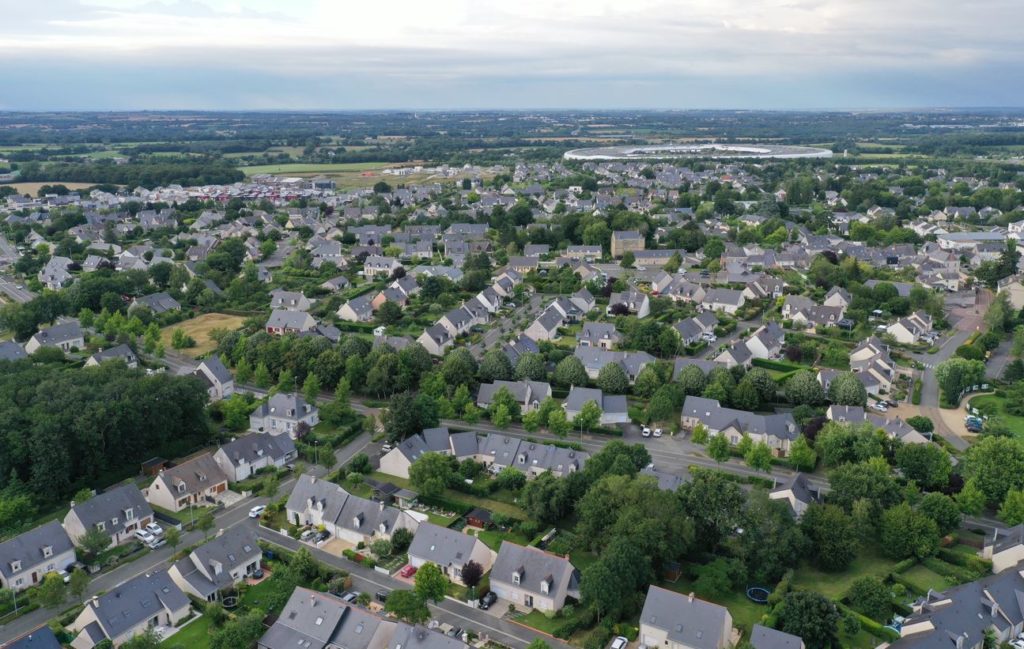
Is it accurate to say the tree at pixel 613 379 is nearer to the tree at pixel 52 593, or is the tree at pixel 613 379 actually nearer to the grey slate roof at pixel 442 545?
the grey slate roof at pixel 442 545

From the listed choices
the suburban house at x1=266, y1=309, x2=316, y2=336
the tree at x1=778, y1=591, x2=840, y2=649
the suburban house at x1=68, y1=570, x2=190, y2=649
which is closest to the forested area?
the suburban house at x1=68, y1=570, x2=190, y2=649

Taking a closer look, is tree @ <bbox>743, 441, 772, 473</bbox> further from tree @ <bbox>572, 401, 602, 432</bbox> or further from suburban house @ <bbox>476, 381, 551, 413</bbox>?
suburban house @ <bbox>476, 381, 551, 413</bbox>

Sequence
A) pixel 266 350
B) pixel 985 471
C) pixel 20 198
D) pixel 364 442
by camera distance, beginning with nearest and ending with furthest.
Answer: pixel 985 471
pixel 364 442
pixel 266 350
pixel 20 198

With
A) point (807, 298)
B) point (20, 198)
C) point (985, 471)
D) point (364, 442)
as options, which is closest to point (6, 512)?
point (364, 442)

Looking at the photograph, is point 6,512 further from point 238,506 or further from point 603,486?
point 603,486

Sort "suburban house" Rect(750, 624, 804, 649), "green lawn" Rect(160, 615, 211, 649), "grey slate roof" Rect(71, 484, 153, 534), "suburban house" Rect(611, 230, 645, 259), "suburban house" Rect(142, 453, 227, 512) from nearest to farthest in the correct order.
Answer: "suburban house" Rect(750, 624, 804, 649) → "green lawn" Rect(160, 615, 211, 649) → "grey slate roof" Rect(71, 484, 153, 534) → "suburban house" Rect(142, 453, 227, 512) → "suburban house" Rect(611, 230, 645, 259)

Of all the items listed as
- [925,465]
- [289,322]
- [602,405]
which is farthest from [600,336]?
[925,465]
